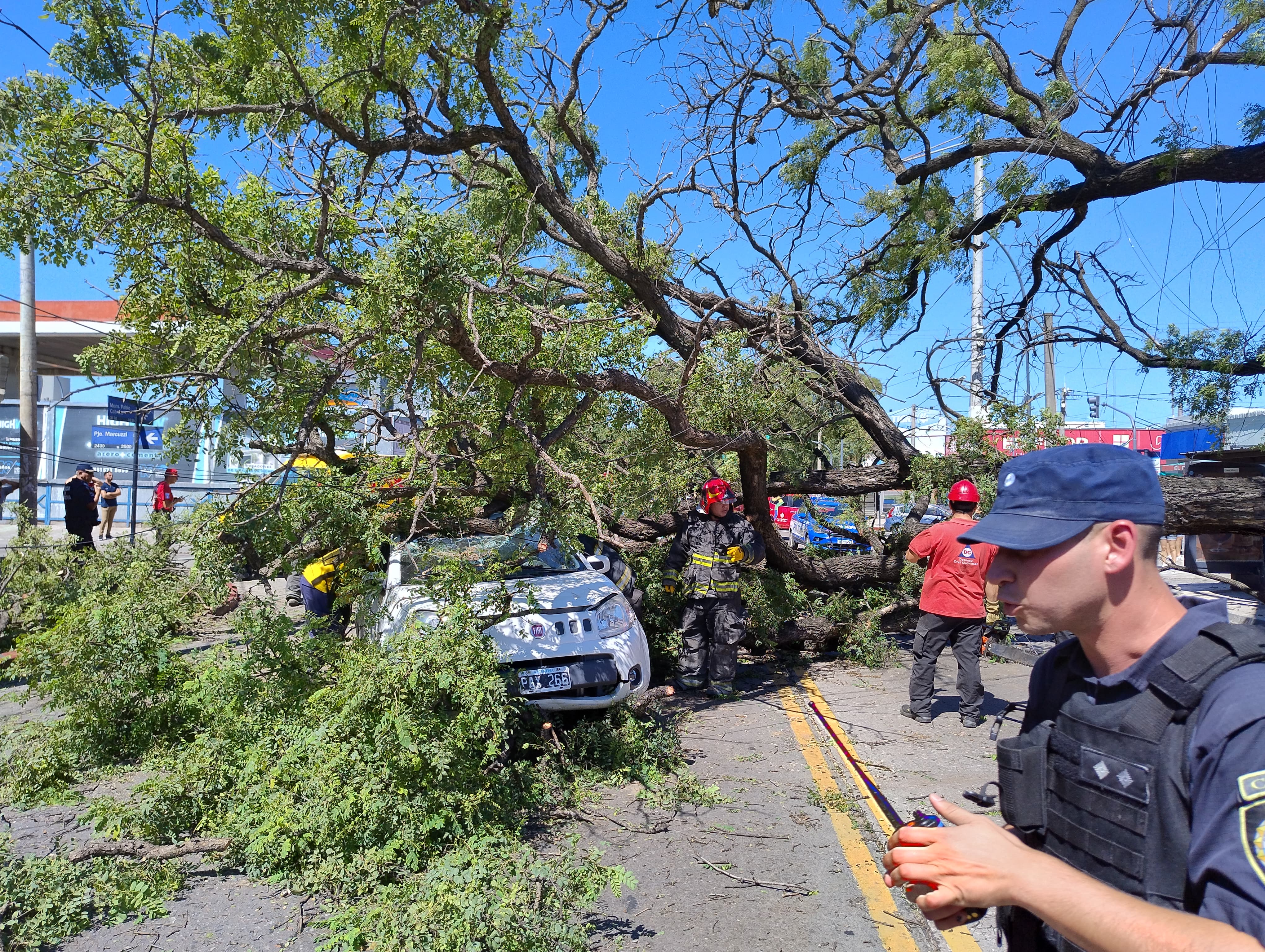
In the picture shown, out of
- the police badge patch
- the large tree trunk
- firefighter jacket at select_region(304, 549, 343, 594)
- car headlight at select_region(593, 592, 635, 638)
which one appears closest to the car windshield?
firefighter jacket at select_region(304, 549, 343, 594)

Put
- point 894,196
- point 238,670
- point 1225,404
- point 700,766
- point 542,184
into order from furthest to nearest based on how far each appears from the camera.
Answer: point 894,196, point 1225,404, point 542,184, point 700,766, point 238,670

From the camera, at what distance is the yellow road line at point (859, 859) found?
3.54m

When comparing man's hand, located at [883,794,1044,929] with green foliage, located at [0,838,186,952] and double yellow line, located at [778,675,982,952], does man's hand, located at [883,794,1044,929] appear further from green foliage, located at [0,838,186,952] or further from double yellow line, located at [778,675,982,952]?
green foliage, located at [0,838,186,952]

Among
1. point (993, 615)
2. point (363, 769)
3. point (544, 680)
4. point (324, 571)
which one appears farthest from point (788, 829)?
point (993, 615)

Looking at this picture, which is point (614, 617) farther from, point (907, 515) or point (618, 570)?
point (907, 515)

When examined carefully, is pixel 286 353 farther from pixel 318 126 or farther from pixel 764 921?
pixel 764 921

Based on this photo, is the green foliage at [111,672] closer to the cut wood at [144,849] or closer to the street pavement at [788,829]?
the cut wood at [144,849]

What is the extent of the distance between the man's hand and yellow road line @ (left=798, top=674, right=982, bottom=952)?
1.49 ft

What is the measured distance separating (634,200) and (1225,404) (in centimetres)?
670

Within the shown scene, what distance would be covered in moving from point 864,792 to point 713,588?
9.32ft

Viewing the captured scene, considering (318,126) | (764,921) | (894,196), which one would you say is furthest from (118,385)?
(894,196)

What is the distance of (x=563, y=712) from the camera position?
5672mm

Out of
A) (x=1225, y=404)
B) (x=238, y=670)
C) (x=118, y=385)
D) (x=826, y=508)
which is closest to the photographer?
(x=238, y=670)

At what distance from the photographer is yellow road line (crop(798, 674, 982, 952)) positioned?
351 cm
